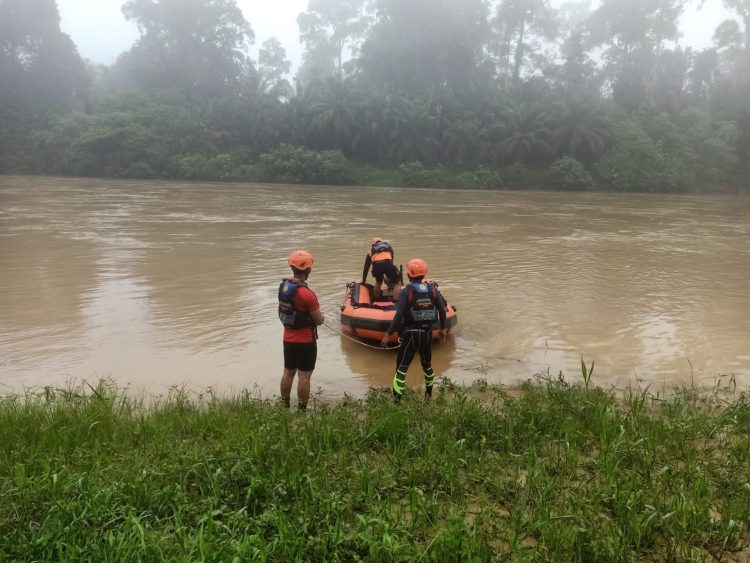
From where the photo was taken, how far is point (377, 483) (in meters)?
3.19

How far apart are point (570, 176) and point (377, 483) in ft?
124

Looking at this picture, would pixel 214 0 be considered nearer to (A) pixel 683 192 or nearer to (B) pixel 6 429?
(A) pixel 683 192

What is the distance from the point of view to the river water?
6387mm

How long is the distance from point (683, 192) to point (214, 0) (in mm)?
44595

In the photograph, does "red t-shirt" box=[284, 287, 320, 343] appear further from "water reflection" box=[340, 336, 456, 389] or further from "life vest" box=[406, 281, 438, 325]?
"water reflection" box=[340, 336, 456, 389]

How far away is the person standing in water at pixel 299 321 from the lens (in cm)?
481

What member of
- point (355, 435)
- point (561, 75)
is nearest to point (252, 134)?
point (561, 75)

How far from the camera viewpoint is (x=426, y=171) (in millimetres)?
39875

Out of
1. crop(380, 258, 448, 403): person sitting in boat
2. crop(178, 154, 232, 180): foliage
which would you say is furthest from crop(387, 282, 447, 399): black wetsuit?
crop(178, 154, 232, 180): foliage

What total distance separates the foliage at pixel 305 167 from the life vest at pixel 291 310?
35.1 m

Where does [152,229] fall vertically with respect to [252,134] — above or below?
below

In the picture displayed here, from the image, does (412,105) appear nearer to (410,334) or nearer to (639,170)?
(639,170)

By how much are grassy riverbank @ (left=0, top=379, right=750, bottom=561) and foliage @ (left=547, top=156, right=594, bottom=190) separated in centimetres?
3587

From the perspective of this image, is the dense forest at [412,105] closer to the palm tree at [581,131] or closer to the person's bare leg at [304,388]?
the palm tree at [581,131]
